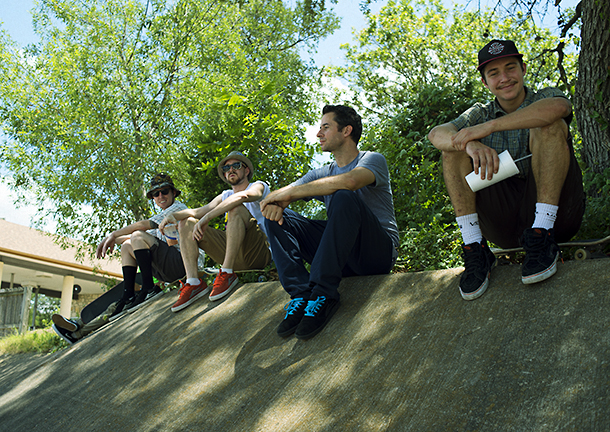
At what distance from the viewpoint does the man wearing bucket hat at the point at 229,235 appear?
4.05 meters

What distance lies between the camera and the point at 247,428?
2035mm

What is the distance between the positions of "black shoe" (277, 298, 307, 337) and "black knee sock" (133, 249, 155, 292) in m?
2.77

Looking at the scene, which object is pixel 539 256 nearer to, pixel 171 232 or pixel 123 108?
pixel 171 232

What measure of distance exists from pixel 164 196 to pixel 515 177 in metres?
3.80

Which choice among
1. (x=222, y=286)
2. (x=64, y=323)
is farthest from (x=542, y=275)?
(x=64, y=323)

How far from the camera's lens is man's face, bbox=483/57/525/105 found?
2689mm

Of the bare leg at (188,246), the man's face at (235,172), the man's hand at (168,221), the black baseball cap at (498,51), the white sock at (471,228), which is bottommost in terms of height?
the white sock at (471,228)

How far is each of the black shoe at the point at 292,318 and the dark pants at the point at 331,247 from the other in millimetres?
61

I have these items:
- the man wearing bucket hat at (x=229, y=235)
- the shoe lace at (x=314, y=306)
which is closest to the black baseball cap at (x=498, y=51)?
the shoe lace at (x=314, y=306)

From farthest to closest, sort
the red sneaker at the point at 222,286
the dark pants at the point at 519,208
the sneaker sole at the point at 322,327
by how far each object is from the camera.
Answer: the red sneaker at the point at 222,286 < the sneaker sole at the point at 322,327 < the dark pants at the point at 519,208

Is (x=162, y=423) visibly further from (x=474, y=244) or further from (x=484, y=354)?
(x=474, y=244)

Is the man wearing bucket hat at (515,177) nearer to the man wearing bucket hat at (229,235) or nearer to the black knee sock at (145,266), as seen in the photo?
the man wearing bucket hat at (229,235)

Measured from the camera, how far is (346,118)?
3.44 metres

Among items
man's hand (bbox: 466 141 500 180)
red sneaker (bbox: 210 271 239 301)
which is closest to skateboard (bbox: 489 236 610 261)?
man's hand (bbox: 466 141 500 180)
